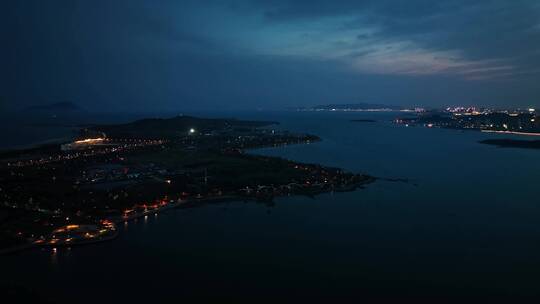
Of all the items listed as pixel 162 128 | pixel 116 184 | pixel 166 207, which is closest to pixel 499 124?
pixel 162 128

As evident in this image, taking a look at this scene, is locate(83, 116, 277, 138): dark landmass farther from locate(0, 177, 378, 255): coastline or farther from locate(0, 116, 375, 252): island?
locate(0, 177, 378, 255): coastline

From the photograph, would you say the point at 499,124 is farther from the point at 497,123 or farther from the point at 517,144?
the point at 517,144

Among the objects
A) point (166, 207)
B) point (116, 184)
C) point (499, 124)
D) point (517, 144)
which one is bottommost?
point (166, 207)

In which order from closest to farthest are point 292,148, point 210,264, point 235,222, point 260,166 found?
1. point 210,264
2. point 235,222
3. point 260,166
4. point 292,148

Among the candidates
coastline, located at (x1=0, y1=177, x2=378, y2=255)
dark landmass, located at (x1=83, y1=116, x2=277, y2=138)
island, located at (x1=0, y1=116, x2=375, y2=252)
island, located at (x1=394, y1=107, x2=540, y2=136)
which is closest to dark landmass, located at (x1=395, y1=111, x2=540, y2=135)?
island, located at (x1=394, y1=107, x2=540, y2=136)

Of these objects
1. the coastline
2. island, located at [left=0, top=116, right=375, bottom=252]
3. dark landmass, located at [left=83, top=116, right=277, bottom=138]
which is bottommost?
the coastline

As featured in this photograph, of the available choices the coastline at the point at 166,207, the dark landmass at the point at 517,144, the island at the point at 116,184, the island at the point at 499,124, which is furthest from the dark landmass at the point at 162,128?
the island at the point at 499,124

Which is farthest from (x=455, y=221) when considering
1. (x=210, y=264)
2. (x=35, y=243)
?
(x=35, y=243)

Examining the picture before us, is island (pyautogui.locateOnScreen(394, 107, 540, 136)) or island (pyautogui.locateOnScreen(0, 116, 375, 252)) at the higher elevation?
island (pyautogui.locateOnScreen(394, 107, 540, 136))

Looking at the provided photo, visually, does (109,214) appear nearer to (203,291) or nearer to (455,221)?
(203,291)
